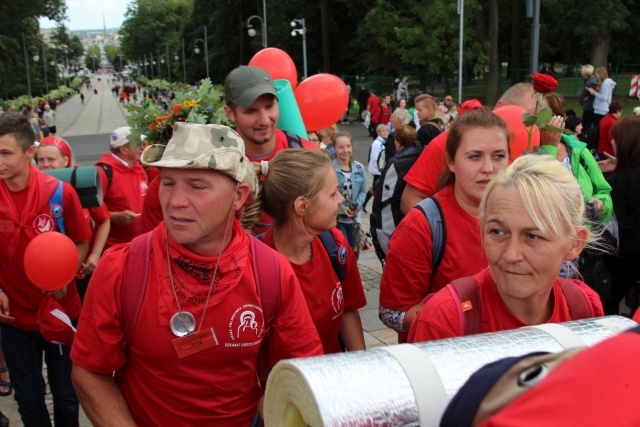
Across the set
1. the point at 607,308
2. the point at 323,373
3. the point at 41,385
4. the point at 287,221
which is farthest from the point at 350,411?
the point at 607,308

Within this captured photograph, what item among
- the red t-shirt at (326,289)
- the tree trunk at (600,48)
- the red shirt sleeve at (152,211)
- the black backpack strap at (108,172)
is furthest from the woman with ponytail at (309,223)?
the tree trunk at (600,48)

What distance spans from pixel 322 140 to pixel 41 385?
21.3ft

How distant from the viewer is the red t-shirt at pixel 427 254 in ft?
8.90

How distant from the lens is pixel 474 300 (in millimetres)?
2027

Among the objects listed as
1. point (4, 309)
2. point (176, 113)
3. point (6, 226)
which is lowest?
point (4, 309)

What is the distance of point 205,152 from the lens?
7.14ft

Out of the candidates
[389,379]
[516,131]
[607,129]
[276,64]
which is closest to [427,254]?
[516,131]

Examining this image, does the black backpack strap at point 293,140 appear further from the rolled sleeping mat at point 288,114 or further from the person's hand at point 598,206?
the person's hand at point 598,206

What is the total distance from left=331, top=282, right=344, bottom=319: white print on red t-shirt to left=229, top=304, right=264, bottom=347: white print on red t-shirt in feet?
2.39

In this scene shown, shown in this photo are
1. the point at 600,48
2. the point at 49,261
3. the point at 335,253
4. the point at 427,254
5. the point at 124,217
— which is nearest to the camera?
the point at 427,254

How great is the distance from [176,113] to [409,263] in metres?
1.37

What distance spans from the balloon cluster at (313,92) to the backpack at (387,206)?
84cm

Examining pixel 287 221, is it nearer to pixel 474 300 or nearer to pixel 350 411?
pixel 474 300

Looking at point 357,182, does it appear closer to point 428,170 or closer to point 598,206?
point 598,206
